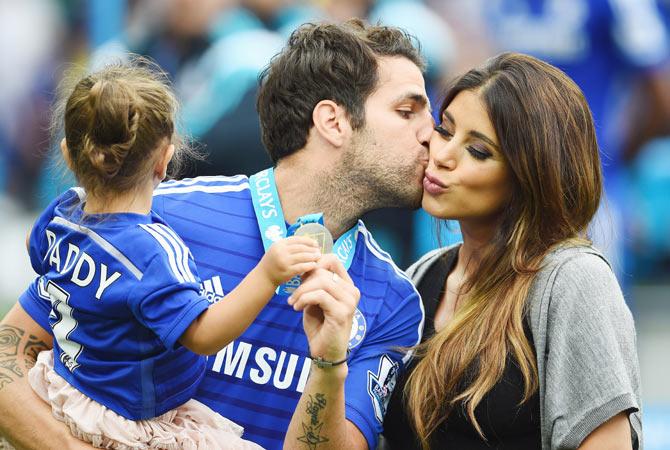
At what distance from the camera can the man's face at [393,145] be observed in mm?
3982

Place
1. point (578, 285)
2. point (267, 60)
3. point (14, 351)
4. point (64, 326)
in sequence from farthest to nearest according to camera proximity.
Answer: point (267, 60) → point (14, 351) → point (578, 285) → point (64, 326)

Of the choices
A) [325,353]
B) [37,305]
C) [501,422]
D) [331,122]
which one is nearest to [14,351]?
[37,305]

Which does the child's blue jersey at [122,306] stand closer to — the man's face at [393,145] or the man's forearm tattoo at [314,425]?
the man's forearm tattoo at [314,425]

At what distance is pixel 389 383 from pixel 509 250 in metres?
0.59

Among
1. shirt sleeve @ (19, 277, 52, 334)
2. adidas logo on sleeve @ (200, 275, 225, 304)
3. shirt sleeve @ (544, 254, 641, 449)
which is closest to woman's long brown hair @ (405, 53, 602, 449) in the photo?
shirt sleeve @ (544, 254, 641, 449)

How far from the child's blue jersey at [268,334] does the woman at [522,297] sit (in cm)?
12

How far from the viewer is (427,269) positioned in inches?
166

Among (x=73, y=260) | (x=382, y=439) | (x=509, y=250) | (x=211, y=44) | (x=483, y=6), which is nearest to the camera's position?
(x=73, y=260)

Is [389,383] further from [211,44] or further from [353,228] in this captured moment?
[211,44]

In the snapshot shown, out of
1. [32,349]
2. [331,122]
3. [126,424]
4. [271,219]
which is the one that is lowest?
[126,424]

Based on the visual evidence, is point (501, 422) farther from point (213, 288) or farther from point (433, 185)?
point (213, 288)


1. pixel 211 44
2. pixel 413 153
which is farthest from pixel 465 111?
pixel 211 44

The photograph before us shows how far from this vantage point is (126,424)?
3262mm

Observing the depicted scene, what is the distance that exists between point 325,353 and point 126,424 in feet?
1.97
